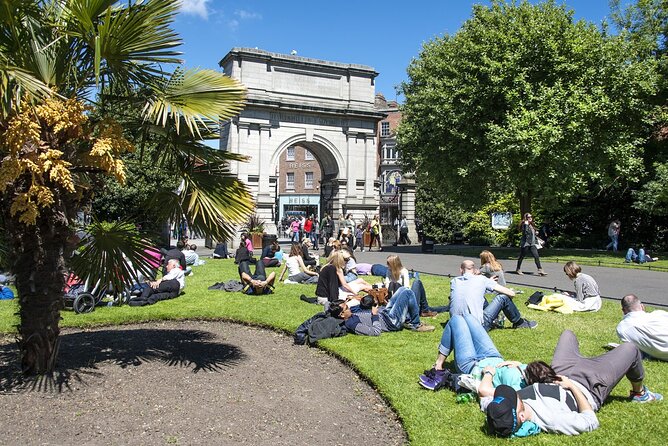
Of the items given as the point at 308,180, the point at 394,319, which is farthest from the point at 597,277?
the point at 308,180

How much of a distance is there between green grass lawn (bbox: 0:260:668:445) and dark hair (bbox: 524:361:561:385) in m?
0.52

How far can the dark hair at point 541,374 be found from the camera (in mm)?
5074

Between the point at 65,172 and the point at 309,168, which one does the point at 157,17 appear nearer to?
the point at 65,172

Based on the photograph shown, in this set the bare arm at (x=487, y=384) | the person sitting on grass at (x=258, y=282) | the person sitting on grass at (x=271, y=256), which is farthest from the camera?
the person sitting on grass at (x=271, y=256)

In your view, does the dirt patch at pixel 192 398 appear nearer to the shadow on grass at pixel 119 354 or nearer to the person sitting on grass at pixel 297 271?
the shadow on grass at pixel 119 354

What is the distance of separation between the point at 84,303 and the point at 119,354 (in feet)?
12.0

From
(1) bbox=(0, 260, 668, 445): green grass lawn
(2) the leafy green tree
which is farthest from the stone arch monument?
(1) bbox=(0, 260, 668, 445): green grass lawn

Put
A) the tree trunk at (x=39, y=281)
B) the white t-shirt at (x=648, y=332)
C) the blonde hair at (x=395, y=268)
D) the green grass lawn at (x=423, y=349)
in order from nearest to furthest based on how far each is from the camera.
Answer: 1. the green grass lawn at (x=423, y=349)
2. the tree trunk at (x=39, y=281)
3. the white t-shirt at (x=648, y=332)
4. the blonde hair at (x=395, y=268)

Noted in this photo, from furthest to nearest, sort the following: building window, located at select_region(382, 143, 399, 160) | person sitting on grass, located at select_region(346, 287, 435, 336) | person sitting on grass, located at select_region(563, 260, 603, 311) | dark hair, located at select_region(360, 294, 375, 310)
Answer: building window, located at select_region(382, 143, 399, 160) → person sitting on grass, located at select_region(563, 260, 603, 311) → dark hair, located at select_region(360, 294, 375, 310) → person sitting on grass, located at select_region(346, 287, 435, 336)

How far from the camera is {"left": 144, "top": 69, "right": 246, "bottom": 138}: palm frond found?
21.8 ft

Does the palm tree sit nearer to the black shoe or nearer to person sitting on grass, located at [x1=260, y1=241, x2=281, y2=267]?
the black shoe

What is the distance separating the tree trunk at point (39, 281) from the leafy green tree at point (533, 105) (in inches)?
694

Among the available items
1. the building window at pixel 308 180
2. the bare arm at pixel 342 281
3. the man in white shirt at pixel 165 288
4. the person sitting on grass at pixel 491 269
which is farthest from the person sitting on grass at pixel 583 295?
the building window at pixel 308 180

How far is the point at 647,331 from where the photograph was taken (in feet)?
22.6
